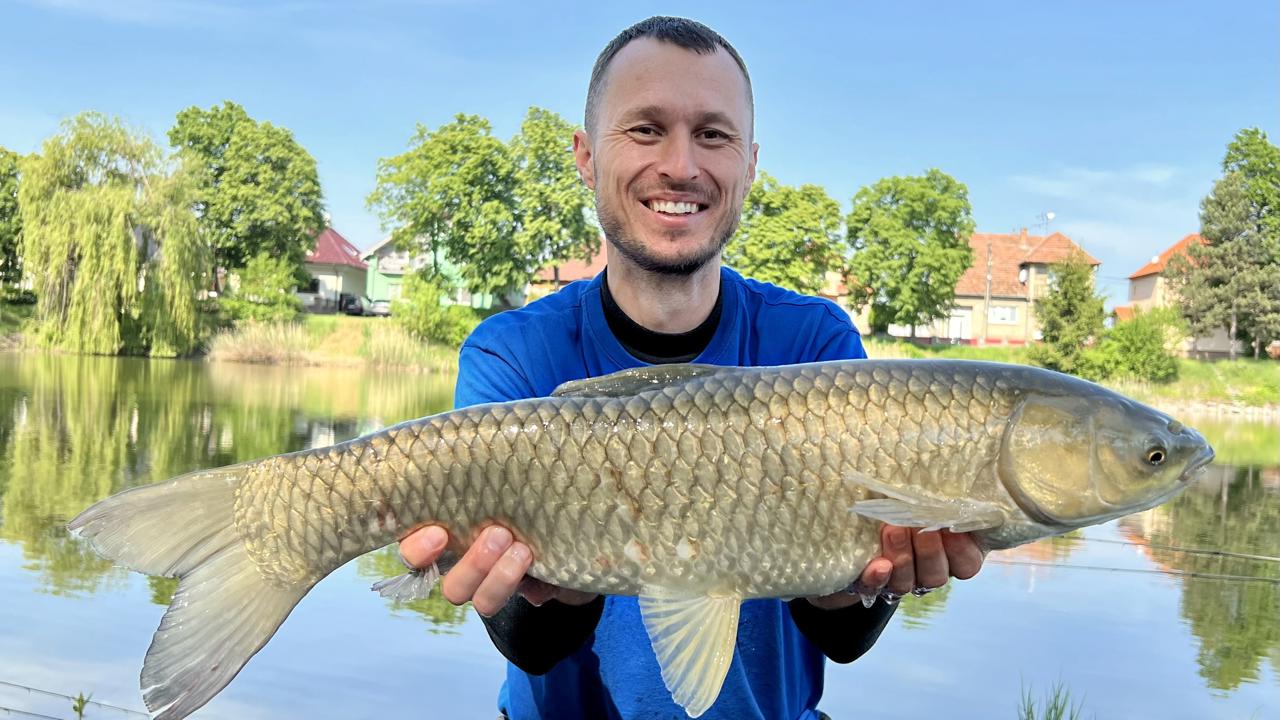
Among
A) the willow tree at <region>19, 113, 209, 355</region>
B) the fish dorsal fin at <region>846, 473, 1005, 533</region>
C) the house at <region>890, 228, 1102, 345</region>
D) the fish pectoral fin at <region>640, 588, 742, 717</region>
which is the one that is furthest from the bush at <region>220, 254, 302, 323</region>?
the fish dorsal fin at <region>846, 473, 1005, 533</region>

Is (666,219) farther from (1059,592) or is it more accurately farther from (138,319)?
(138,319)

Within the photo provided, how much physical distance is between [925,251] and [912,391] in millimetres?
39389

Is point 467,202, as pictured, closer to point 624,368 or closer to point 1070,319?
point 1070,319

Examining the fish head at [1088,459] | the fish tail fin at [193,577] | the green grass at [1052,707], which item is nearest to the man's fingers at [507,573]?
the fish tail fin at [193,577]

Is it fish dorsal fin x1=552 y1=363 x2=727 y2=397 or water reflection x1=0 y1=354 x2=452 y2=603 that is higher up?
fish dorsal fin x1=552 y1=363 x2=727 y2=397

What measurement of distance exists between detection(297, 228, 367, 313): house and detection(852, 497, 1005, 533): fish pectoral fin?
46105 millimetres

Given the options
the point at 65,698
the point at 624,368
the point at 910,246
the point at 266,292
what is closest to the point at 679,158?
the point at 624,368

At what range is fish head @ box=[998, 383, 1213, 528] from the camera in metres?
1.96

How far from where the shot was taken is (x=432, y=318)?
3419 centimetres

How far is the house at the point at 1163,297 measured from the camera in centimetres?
3994

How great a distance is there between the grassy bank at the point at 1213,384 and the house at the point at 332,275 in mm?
24977

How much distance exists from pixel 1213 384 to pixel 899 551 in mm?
34155

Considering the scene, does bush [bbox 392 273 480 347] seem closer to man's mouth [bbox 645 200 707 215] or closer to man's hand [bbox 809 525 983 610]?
man's mouth [bbox 645 200 707 215]

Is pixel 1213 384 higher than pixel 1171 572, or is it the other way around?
pixel 1213 384
